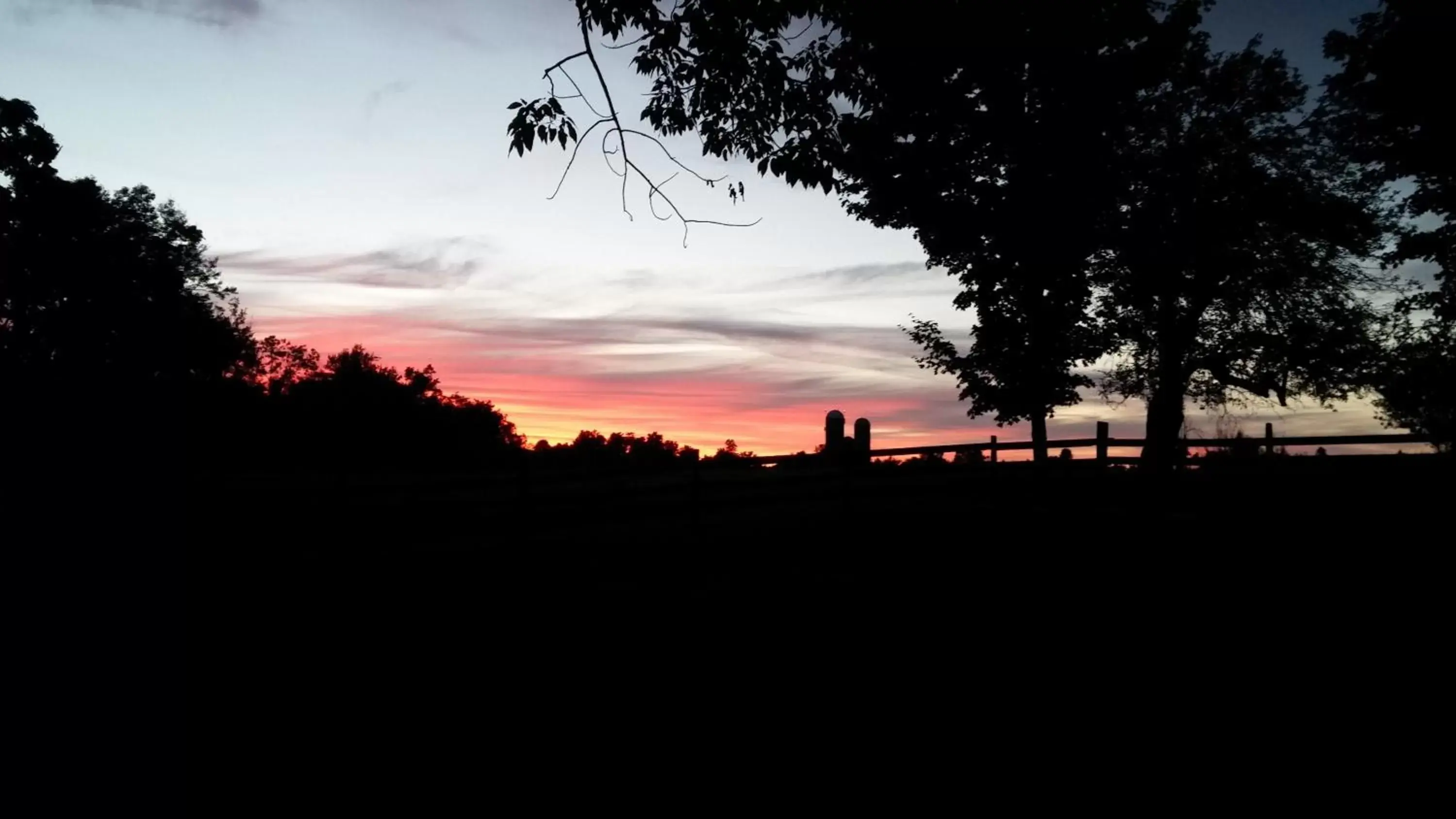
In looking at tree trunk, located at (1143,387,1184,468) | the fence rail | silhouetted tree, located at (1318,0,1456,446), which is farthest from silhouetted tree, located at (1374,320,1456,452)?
tree trunk, located at (1143,387,1184,468)

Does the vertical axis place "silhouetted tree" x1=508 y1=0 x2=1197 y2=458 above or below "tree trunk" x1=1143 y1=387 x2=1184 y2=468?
above

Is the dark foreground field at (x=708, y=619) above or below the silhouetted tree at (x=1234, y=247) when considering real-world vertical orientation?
below

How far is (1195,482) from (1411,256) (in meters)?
13.3

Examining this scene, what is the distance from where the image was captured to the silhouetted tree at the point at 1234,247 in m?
22.2

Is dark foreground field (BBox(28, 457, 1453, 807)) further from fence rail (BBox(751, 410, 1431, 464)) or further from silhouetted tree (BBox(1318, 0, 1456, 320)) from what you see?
silhouetted tree (BBox(1318, 0, 1456, 320))

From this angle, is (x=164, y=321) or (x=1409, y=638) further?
(x=164, y=321)

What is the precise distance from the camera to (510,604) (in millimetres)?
10883

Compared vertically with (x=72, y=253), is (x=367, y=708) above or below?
below

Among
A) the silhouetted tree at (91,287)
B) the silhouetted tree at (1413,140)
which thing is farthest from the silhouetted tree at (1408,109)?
the silhouetted tree at (91,287)

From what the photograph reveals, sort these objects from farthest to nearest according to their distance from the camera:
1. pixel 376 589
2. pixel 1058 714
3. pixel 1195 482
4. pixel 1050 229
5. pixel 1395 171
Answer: pixel 1395 171 → pixel 1050 229 → pixel 1195 482 → pixel 376 589 → pixel 1058 714

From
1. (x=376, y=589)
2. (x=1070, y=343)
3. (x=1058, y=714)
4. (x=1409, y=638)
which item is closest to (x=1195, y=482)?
(x=1070, y=343)

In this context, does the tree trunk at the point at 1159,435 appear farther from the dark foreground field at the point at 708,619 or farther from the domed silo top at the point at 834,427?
the domed silo top at the point at 834,427

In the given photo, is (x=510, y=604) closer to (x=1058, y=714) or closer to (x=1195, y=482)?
(x=1058, y=714)

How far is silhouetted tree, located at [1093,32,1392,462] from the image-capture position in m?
22.2
